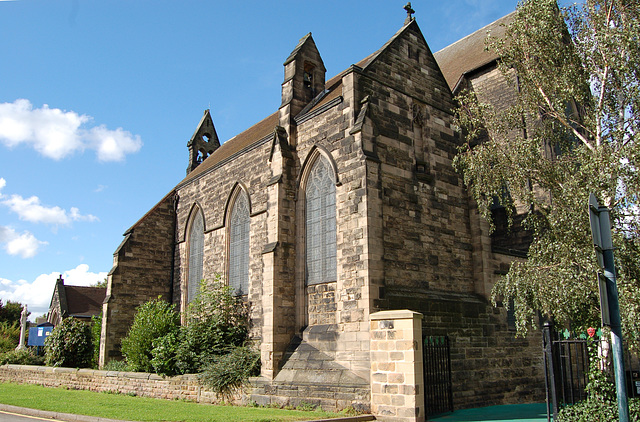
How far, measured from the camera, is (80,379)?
21.1 meters

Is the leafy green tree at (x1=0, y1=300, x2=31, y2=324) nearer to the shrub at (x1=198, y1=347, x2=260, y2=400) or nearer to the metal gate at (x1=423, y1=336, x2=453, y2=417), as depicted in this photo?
the shrub at (x1=198, y1=347, x2=260, y2=400)

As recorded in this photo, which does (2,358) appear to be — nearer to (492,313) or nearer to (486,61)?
(492,313)

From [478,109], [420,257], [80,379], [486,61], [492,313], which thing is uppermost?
[486,61]

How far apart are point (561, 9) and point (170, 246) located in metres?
19.6

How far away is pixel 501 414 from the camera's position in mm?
12953

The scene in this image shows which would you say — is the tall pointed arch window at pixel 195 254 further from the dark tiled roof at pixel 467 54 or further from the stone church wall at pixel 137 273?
the dark tiled roof at pixel 467 54

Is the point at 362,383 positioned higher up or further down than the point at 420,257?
further down

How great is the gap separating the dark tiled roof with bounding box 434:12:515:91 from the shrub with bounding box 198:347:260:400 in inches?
510

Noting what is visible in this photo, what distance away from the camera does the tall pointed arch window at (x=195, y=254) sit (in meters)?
23.7

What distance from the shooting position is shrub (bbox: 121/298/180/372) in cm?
2027

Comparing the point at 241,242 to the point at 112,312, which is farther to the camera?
the point at 112,312

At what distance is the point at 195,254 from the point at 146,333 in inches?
187

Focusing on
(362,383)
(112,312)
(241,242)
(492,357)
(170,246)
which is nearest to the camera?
(362,383)

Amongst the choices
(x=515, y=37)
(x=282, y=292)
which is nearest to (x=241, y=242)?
(x=282, y=292)
